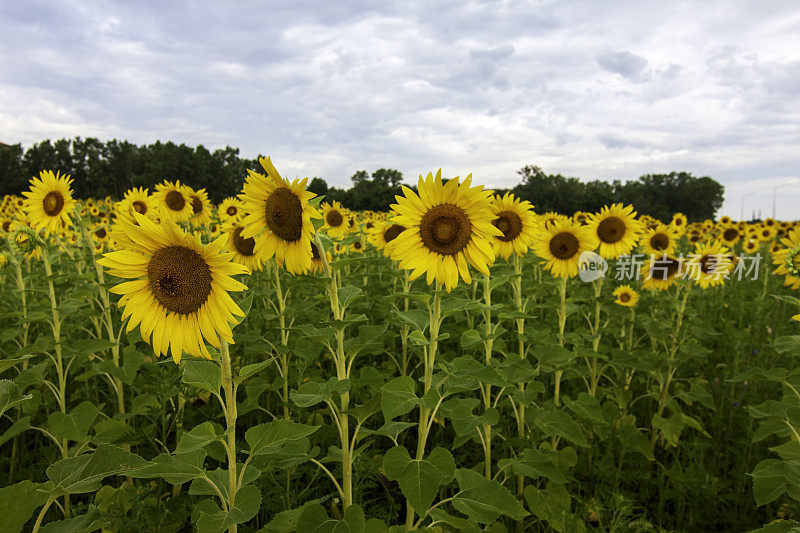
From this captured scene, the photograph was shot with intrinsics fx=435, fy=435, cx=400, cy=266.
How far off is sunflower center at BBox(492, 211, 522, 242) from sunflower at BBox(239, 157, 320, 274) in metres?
2.12

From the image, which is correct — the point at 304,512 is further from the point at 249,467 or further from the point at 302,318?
the point at 302,318

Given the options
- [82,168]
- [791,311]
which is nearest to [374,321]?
[791,311]

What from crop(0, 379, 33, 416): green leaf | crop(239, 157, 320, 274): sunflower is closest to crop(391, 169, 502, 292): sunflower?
crop(239, 157, 320, 274): sunflower

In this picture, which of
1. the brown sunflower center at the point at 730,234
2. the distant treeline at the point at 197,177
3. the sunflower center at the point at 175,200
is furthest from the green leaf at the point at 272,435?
the distant treeline at the point at 197,177

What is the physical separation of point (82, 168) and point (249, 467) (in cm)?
7582

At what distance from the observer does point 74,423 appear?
3033 millimetres

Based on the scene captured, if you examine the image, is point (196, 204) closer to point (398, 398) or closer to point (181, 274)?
point (181, 274)

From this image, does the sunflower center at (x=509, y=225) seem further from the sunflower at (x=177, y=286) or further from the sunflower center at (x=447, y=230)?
the sunflower at (x=177, y=286)

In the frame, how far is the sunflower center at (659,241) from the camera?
695 cm

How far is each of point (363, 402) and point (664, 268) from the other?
484 centimetres

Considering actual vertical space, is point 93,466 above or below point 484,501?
above

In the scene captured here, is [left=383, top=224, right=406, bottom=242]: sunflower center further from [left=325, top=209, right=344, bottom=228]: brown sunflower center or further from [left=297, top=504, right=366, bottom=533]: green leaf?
[left=297, top=504, right=366, bottom=533]: green leaf

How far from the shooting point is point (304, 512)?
2.10 meters
